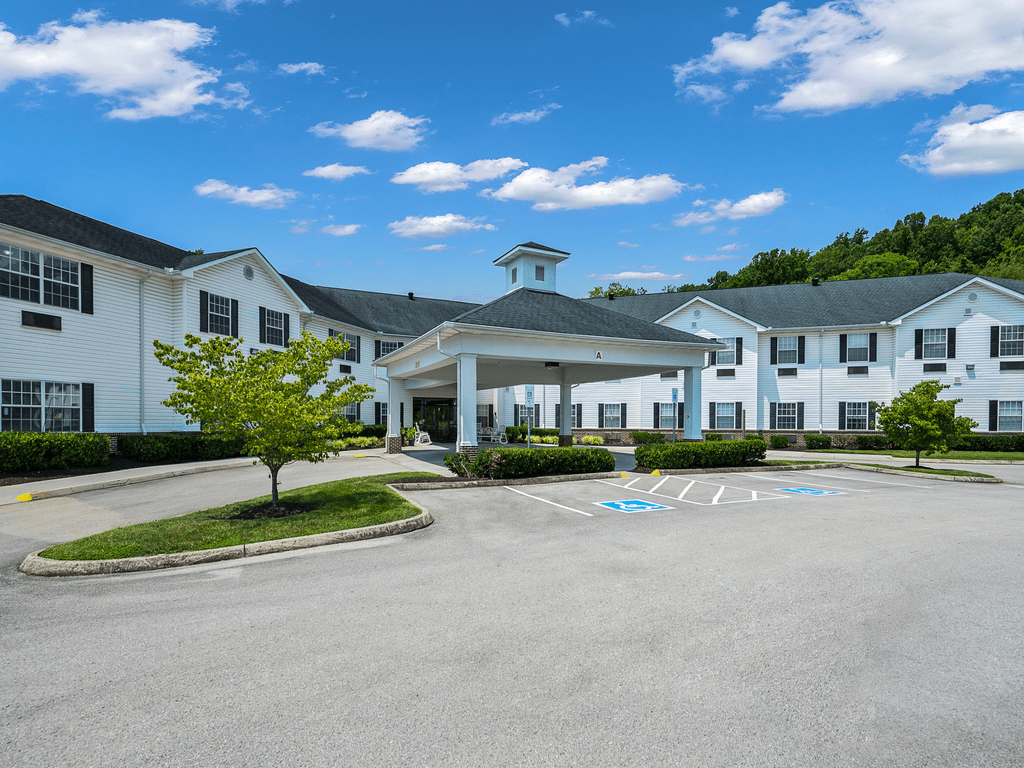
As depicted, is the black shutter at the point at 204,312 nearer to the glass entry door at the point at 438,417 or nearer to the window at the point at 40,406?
the window at the point at 40,406

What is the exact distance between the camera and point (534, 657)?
4590 mm

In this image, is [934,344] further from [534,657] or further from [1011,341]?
[534,657]

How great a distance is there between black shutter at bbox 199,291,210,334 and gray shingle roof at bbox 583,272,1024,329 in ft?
82.4

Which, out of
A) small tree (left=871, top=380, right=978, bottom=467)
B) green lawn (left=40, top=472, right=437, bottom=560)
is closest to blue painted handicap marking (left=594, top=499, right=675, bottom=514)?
green lawn (left=40, top=472, right=437, bottom=560)

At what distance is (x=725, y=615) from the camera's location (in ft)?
18.0

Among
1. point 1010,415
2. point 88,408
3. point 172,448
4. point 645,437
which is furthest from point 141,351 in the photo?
point 1010,415

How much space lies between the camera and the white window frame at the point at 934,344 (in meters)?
31.3

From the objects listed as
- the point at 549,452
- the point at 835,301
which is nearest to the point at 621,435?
the point at 835,301

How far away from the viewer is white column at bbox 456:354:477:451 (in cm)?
1661

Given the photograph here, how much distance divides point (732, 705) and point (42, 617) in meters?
6.26

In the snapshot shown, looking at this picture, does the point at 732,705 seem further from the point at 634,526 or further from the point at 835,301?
the point at 835,301

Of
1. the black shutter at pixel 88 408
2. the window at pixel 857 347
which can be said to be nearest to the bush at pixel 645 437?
the window at pixel 857 347

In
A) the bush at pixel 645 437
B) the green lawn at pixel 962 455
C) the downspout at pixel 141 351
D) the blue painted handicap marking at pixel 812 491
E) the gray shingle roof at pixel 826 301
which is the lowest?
the green lawn at pixel 962 455

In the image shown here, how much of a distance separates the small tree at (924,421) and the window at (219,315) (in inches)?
1032
